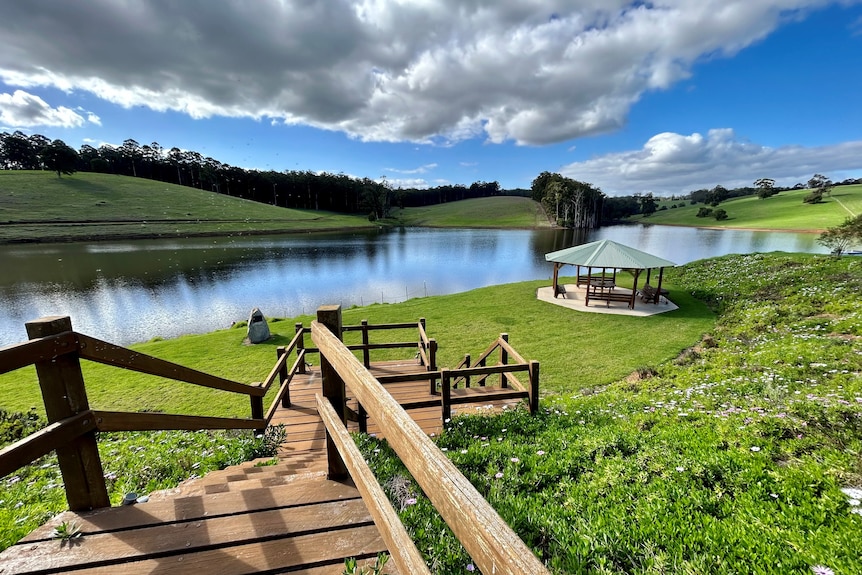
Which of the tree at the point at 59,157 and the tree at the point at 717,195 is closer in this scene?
the tree at the point at 59,157

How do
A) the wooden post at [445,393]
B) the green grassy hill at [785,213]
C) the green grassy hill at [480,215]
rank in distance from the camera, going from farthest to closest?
the green grassy hill at [480,215], the green grassy hill at [785,213], the wooden post at [445,393]

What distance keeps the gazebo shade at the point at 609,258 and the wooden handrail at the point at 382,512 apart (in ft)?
55.0

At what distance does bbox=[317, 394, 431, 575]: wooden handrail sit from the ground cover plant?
0.95 m

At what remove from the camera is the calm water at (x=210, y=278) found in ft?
61.9

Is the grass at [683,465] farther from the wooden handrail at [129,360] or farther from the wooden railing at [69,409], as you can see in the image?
the wooden handrail at [129,360]

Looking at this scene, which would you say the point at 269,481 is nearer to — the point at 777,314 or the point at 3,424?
the point at 3,424

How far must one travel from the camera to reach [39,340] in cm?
190

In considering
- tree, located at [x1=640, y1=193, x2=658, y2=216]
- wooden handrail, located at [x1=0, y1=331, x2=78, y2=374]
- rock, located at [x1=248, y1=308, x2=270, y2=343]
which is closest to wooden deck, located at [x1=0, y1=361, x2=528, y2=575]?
wooden handrail, located at [x1=0, y1=331, x2=78, y2=374]

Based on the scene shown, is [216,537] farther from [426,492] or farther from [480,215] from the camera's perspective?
[480,215]

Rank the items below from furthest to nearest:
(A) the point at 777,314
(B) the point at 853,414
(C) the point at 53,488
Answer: (A) the point at 777,314 < (B) the point at 853,414 < (C) the point at 53,488

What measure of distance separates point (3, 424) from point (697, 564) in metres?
8.56

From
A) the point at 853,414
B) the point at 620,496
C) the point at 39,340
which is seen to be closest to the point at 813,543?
the point at 620,496

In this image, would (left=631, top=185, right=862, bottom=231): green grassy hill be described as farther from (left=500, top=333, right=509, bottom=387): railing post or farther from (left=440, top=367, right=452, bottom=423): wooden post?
(left=440, top=367, right=452, bottom=423): wooden post

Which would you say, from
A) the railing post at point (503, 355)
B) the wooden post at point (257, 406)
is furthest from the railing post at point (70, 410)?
the railing post at point (503, 355)
